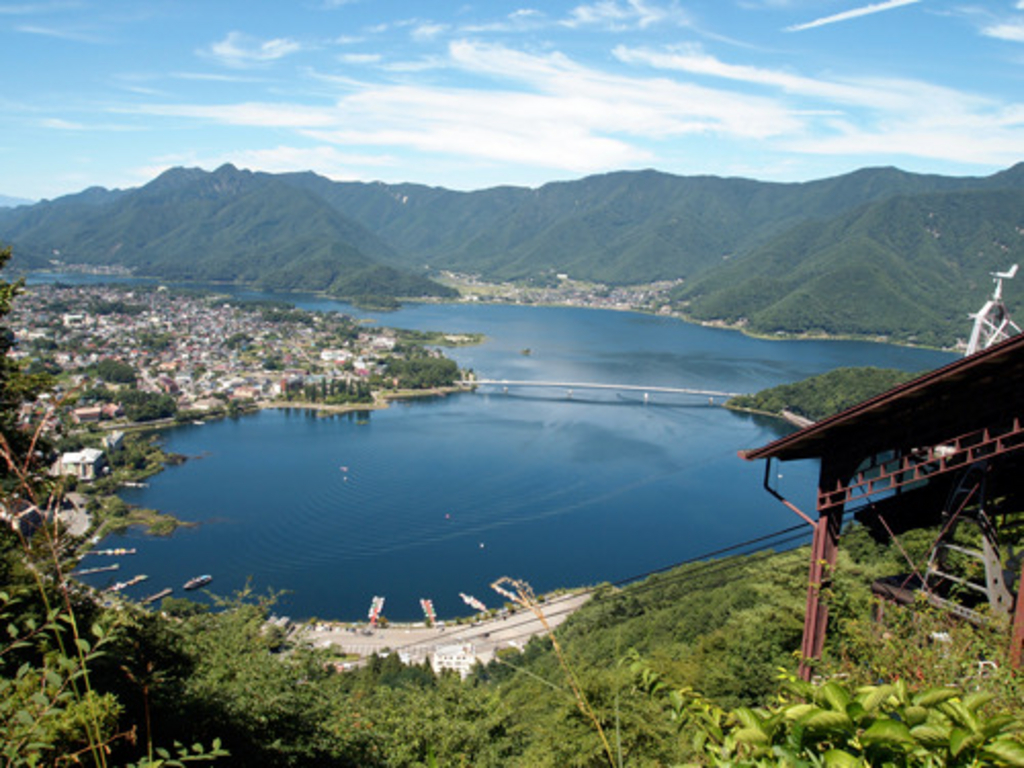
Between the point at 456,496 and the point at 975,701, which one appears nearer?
the point at 975,701

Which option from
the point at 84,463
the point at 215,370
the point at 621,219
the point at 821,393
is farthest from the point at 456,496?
the point at 621,219

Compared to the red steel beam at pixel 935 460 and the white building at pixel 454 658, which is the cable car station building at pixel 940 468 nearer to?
the red steel beam at pixel 935 460

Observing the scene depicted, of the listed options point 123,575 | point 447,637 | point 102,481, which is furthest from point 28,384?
point 102,481

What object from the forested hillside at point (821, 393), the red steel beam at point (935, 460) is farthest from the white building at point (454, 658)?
the forested hillside at point (821, 393)

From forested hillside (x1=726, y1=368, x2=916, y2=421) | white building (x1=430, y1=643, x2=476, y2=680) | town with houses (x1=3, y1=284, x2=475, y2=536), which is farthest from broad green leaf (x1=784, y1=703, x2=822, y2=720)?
forested hillside (x1=726, y1=368, x2=916, y2=421)

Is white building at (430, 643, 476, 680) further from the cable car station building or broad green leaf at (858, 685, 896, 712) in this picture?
broad green leaf at (858, 685, 896, 712)

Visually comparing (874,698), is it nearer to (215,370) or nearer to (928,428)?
(928,428)
